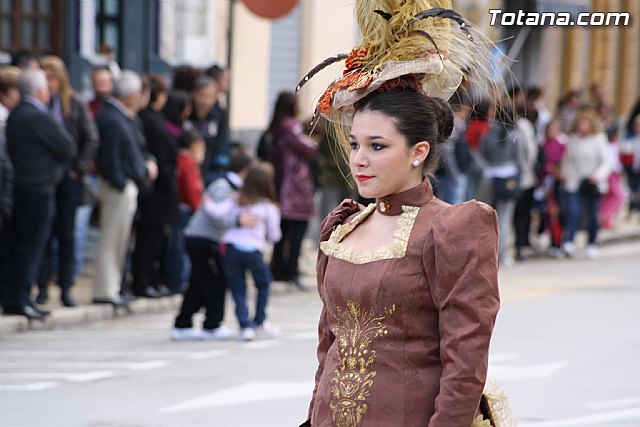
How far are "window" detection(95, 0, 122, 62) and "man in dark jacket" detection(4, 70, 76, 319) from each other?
744 centimetres

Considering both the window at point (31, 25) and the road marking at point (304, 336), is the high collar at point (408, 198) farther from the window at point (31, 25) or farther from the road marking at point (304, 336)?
the window at point (31, 25)

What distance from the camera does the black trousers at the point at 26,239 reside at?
36.5 ft

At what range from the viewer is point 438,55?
3768 millimetres

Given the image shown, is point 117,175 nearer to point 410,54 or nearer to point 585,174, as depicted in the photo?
point 585,174

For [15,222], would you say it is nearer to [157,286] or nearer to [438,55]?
[157,286]

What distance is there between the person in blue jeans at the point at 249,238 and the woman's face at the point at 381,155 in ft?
22.4

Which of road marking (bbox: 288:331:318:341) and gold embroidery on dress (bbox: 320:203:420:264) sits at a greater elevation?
gold embroidery on dress (bbox: 320:203:420:264)

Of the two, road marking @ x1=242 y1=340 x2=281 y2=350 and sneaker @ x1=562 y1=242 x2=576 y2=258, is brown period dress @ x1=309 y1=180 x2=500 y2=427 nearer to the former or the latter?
road marking @ x1=242 y1=340 x2=281 y2=350

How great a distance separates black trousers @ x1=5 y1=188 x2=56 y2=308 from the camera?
438 inches

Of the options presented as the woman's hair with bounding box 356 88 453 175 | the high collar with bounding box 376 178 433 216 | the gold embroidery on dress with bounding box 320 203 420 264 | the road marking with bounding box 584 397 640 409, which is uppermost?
the woman's hair with bounding box 356 88 453 175

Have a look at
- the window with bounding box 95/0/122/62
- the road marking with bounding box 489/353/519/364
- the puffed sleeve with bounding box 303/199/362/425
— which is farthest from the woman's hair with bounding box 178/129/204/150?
the puffed sleeve with bounding box 303/199/362/425

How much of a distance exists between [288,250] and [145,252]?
80.2 inches

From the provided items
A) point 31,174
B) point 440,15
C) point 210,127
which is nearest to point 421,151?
point 440,15

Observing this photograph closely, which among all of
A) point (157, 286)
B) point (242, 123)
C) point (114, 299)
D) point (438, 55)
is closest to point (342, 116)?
point (438, 55)
